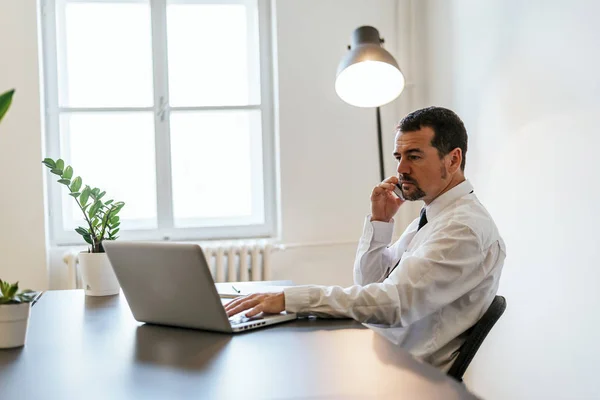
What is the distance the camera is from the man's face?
79.5 inches

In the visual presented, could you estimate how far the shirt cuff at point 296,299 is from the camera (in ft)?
5.29

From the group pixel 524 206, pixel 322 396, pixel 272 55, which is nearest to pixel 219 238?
pixel 272 55

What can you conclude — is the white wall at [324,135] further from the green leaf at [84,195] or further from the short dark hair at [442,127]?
the short dark hair at [442,127]

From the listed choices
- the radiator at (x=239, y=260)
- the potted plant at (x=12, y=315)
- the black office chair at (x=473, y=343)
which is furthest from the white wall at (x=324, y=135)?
the potted plant at (x=12, y=315)

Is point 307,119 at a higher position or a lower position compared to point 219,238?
higher

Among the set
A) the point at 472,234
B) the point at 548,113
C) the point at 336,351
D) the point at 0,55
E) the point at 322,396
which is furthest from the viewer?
the point at 0,55

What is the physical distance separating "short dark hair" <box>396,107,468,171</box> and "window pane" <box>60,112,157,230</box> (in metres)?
2.15

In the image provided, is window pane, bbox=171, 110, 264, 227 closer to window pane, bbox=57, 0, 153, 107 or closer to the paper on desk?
window pane, bbox=57, 0, 153, 107

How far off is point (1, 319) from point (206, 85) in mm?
2697

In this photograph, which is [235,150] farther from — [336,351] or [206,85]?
[336,351]

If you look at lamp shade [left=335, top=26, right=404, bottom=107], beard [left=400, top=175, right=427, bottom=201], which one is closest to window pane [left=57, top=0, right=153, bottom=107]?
lamp shade [left=335, top=26, right=404, bottom=107]

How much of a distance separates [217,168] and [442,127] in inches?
82.9

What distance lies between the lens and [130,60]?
3.86m

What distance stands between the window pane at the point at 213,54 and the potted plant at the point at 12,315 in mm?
2560
